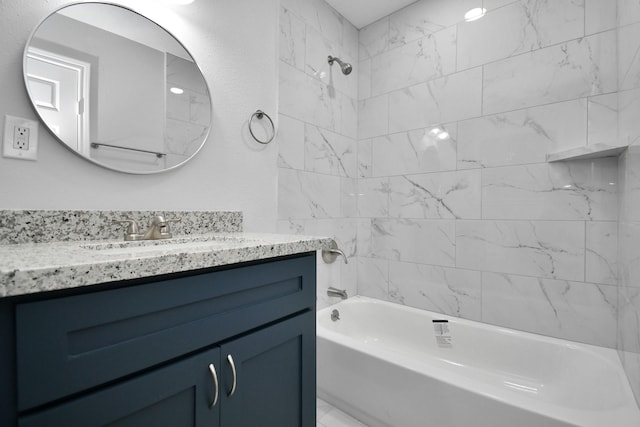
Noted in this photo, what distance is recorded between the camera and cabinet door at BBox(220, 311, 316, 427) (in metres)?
0.77

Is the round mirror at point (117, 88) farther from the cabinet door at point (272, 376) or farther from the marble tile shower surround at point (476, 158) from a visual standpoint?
the cabinet door at point (272, 376)

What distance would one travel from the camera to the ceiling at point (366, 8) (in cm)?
213

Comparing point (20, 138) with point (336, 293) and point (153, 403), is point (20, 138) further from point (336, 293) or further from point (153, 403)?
point (336, 293)

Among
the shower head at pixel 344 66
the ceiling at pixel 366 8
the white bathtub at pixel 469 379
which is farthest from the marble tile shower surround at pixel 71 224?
the ceiling at pixel 366 8

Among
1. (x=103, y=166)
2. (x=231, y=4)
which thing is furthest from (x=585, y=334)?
(x=231, y=4)

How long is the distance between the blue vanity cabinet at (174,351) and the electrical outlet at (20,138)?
2.29ft

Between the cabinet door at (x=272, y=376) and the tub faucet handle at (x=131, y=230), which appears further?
the tub faucet handle at (x=131, y=230)

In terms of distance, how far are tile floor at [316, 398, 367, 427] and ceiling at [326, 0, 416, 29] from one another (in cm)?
261

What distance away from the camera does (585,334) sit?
1.56 metres

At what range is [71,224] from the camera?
1.00m

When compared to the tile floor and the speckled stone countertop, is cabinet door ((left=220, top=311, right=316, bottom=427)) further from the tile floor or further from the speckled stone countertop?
the tile floor

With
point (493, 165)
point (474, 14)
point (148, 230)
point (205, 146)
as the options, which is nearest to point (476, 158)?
point (493, 165)

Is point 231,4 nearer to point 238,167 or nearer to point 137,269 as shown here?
point 238,167

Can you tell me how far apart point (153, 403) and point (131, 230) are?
65cm
